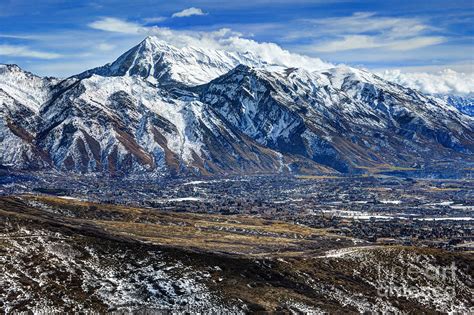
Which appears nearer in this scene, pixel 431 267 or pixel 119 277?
pixel 119 277

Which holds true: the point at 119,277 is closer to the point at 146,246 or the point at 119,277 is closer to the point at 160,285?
the point at 160,285

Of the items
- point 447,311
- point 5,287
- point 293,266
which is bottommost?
point 447,311

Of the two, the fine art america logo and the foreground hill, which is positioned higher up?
the foreground hill

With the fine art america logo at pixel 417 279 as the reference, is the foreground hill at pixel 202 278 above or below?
above

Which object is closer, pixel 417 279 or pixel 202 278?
pixel 202 278

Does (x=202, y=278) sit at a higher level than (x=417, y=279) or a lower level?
higher

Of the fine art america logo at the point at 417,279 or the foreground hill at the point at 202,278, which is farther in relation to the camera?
the fine art america logo at the point at 417,279

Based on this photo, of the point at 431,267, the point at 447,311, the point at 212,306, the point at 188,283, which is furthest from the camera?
the point at 431,267

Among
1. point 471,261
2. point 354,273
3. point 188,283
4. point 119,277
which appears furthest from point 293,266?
point 471,261
